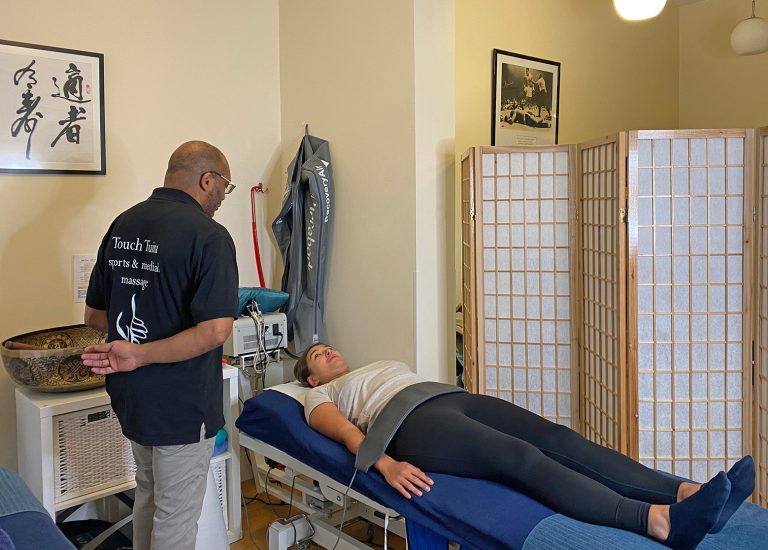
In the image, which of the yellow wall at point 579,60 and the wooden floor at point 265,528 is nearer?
the wooden floor at point 265,528

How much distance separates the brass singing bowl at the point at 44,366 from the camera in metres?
2.34

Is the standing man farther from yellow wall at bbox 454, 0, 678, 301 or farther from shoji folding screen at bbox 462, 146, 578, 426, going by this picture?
yellow wall at bbox 454, 0, 678, 301

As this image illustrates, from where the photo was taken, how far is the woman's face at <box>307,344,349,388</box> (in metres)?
2.71

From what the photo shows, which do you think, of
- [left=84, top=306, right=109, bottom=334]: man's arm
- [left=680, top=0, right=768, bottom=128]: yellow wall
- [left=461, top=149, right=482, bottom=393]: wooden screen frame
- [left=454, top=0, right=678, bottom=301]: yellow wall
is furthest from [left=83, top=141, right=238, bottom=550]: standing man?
[left=680, top=0, right=768, bottom=128]: yellow wall

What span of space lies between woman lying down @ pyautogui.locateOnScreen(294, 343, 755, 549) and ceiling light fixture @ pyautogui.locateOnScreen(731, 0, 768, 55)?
2.87 m

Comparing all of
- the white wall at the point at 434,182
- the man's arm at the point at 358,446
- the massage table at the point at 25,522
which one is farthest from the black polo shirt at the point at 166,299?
the white wall at the point at 434,182

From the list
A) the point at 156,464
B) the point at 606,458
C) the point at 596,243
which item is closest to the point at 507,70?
the point at 596,243

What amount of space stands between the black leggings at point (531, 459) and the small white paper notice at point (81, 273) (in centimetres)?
153

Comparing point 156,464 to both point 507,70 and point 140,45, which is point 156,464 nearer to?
point 140,45

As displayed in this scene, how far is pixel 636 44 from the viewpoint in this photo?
4.70 metres

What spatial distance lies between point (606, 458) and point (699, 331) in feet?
2.55

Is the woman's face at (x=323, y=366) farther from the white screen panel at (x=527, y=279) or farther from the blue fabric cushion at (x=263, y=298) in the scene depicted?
the white screen panel at (x=527, y=279)

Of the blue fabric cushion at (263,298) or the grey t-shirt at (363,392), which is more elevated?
the blue fabric cushion at (263,298)

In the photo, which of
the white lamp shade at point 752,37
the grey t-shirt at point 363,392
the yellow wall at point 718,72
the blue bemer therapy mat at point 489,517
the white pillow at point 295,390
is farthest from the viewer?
the yellow wall at point 718,72
